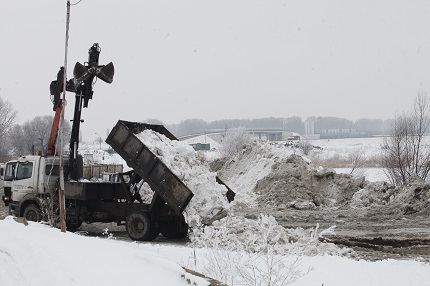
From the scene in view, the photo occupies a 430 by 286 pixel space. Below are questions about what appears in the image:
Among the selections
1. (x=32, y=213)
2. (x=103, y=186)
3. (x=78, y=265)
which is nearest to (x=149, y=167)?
(x=103, y=186)

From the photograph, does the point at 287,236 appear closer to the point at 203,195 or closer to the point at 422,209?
the point at 203,195

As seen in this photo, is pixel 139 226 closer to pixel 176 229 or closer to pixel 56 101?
pixel 176 229

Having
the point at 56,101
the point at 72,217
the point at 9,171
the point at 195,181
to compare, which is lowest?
the point at 72,217

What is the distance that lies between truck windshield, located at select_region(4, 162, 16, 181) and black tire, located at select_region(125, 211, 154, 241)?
4.58m

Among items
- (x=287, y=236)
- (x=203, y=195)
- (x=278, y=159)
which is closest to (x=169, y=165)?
(x=203, y=195)

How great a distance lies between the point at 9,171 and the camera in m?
16.2

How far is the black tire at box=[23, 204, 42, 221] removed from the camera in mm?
15297

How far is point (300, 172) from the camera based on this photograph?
2306 cm

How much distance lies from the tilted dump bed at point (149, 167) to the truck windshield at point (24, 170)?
3261 millimetres

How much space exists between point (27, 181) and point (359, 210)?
39.6 ft

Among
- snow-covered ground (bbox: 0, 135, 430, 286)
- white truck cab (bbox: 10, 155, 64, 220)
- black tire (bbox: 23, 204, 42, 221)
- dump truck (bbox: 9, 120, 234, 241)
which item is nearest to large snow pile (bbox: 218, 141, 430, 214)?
dump truck (bbox: 9, 120, 234, 241)

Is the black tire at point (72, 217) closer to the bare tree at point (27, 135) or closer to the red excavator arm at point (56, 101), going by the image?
the red excavator arm at point (56, 101)

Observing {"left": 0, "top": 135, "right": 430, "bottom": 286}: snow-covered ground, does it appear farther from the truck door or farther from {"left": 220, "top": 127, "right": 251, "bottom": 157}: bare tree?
{"left": 220, "top": 127, "right": 251, "bottom": 157}: bare tree

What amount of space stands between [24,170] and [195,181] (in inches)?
232
